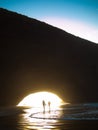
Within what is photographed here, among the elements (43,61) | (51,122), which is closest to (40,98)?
(43,61)

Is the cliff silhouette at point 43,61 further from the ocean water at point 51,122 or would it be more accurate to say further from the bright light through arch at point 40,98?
the ocean water at point 51,122

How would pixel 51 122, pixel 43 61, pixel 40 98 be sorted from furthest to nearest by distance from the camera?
pixel 43 61 < pixel 40 98 < pixel 51 122

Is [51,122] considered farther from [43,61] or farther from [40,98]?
[43,61]

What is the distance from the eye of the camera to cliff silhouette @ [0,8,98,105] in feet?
176

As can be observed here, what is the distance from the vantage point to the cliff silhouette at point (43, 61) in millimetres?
53500

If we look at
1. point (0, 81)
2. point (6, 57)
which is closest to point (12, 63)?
point (6, 57)

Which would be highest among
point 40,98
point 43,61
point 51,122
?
point 43,61

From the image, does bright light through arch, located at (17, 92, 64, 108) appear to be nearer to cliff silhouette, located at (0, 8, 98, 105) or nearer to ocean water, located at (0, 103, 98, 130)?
cliff silhouette, located at (0, 8, 98, 105)

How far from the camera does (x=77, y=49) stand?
209 ft

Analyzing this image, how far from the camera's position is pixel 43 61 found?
193 feet

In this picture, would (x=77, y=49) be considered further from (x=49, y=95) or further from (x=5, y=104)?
(x=5, y=104)

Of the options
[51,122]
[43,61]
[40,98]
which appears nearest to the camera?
[51,122]

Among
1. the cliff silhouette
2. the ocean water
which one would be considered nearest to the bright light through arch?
the cliff silhouette

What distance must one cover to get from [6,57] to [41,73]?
7.66 m
